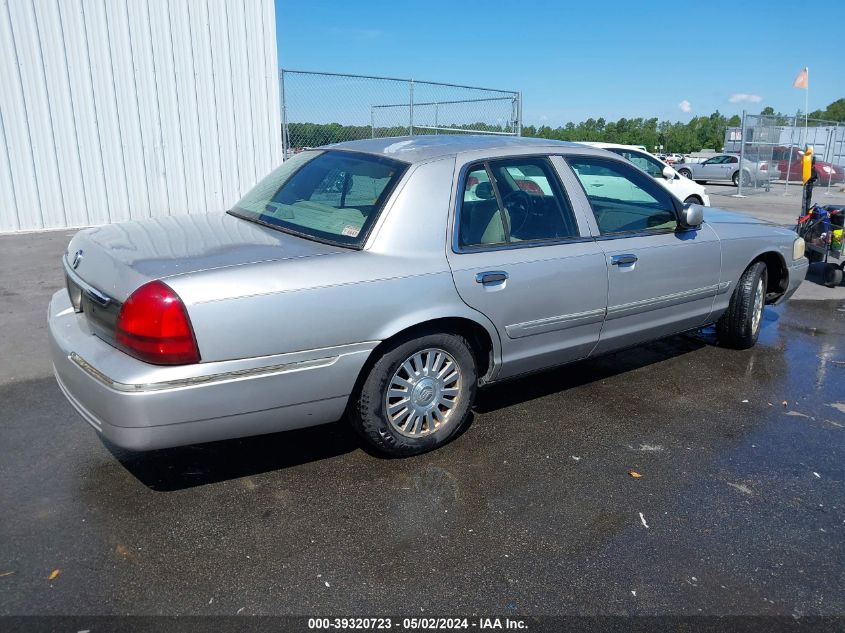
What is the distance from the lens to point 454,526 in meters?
3.09

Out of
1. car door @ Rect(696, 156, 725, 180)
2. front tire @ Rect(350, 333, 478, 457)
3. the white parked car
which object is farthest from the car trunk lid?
car door @ Rect(696, 156, 725, 180)

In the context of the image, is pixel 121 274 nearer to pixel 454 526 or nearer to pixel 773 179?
pixel 454 526

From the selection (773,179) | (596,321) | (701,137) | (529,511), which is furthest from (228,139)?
(701,137)

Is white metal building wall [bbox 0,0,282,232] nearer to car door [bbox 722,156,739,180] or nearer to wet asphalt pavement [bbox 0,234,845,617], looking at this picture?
wet asphalt pavement [bbox 0,234,845,617]

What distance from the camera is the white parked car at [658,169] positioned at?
12.5 meters

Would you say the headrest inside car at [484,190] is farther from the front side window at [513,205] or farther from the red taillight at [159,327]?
the red taillight at [159,327]

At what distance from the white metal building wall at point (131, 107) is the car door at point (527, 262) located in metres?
8.90

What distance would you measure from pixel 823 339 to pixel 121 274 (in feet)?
18.8

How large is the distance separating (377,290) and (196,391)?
3.08 feet

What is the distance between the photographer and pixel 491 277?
3.70 metres

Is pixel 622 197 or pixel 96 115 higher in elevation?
pixel 96 115

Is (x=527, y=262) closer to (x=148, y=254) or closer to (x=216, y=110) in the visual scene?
(x=148, y=254)

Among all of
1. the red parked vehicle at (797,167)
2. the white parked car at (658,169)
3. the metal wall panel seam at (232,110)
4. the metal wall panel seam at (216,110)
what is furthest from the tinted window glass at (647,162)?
the red parked vehicle at (797,167)

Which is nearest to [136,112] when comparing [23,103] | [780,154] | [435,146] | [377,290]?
[23,103]
